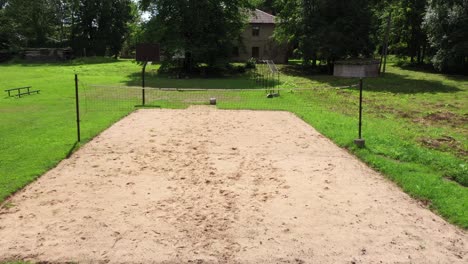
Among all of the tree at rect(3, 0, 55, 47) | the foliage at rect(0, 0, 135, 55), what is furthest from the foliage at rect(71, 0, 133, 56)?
the tree at rect(3, 0, 55, 47)

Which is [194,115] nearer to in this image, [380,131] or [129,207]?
[380,131]

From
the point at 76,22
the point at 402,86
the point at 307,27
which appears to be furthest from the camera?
the point at 76,22

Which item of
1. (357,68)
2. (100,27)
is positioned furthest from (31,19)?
(357,68)

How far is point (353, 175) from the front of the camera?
872cm

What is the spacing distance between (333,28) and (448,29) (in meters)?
9.20

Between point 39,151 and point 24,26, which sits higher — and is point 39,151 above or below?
below

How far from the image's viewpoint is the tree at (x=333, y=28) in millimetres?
33562

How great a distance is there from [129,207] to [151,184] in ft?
3.94

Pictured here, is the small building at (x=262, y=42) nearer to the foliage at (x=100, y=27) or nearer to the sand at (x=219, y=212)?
the foliage at (x=100, y=27)

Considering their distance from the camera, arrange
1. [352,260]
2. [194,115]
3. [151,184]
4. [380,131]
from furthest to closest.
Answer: [194,115] → [380,131] → [151,184] → [352,260]

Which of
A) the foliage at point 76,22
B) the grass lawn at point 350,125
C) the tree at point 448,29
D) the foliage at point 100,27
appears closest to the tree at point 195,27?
the grass lawn at point 350,125

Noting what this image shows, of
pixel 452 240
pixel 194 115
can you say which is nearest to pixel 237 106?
pixel 194 115

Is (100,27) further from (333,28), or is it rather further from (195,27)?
(333,28)

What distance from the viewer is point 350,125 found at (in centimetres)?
1384
